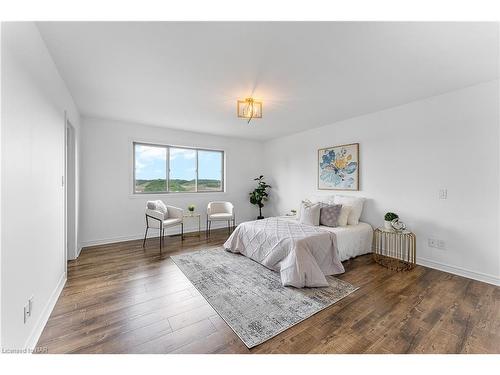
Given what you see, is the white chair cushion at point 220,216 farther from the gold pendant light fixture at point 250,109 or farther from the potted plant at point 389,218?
the potted plant at point 389,218

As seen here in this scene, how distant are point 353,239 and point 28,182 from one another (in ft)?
12.2

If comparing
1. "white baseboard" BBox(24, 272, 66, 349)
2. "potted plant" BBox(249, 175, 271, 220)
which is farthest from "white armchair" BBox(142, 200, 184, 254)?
"potted plant" BBox(249, 175, 271, 220)

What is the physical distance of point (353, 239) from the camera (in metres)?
3.22

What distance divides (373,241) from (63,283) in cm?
433

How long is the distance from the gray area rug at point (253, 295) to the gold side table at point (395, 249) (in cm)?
113

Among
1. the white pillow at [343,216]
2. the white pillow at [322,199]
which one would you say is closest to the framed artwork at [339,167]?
the white pillow at [322,199]

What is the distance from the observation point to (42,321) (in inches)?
66.4

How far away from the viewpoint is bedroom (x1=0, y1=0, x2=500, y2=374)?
1532 mm

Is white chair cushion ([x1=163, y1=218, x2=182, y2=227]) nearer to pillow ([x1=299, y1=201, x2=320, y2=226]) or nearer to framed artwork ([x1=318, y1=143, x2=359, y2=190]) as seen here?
pillow ([x1=299, y1=201, x2=320, y2=226])

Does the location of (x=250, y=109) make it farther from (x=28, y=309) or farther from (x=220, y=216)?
(x=28, y=309)

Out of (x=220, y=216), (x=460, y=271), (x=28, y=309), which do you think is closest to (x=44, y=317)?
(x=28, y=309)

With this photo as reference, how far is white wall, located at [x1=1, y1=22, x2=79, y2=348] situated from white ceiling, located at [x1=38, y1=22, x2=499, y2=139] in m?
0.37
